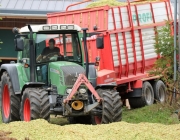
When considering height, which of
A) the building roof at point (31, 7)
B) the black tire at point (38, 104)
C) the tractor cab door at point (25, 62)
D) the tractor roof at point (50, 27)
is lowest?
the black tire at point (38, 104)

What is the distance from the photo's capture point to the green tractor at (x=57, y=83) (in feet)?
44.3

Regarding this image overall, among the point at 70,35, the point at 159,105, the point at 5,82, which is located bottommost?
the point at 159,105

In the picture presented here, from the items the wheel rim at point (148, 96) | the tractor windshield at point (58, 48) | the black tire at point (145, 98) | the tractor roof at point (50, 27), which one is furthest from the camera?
the wheel rim at point (148, 96)

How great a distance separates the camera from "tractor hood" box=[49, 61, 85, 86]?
1388cm

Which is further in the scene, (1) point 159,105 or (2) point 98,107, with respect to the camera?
(1) point 159,105

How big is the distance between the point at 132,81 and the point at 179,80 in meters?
3.13

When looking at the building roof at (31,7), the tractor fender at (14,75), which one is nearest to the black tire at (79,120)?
the tractor fender at (14,75)

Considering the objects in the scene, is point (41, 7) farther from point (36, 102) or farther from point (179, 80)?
point (36, 102)

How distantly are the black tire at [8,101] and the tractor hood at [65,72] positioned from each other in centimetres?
123

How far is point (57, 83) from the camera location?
14.1m

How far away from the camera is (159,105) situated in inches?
669

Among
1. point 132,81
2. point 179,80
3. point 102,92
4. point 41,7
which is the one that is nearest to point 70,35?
point 102,92

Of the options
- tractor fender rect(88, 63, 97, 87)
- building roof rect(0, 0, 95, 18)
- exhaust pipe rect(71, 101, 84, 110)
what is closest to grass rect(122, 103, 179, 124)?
tractor fender rect(88, 63, 97, 87)

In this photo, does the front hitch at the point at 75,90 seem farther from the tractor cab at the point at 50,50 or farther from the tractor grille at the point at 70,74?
the tractor cab at the point at 50,50
